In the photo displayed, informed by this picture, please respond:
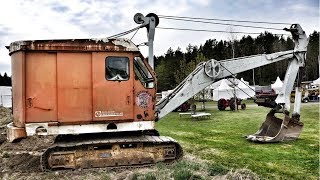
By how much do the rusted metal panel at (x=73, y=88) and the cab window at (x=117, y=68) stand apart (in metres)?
0.46

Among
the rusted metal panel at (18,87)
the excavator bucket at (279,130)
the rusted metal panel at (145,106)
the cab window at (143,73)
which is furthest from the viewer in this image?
the excavator bucket at (279,130)

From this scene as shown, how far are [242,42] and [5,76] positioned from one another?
190 feet

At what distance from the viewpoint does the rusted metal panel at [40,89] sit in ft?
28.2

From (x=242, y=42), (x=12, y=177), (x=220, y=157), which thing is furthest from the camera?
(x=242, y=42)

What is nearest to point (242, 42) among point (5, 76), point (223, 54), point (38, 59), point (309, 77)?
point (223, 54)

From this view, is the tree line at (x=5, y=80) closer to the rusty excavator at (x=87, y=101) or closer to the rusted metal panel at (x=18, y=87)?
the rusted metal panel at (x=18, y=87)

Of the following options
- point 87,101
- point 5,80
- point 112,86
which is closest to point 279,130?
point 112,86

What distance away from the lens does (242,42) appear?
96.0 m

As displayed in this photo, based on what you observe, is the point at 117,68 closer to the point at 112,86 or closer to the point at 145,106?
the point at 112,86

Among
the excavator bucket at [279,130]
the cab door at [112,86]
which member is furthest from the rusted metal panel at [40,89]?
the excavator bucket at [279,130]

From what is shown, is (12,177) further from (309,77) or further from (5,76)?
(5,76)

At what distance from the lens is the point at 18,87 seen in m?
8.74

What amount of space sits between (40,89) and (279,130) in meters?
7.95

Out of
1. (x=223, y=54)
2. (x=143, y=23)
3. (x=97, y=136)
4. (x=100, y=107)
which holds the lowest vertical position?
(x=97, y=136)
